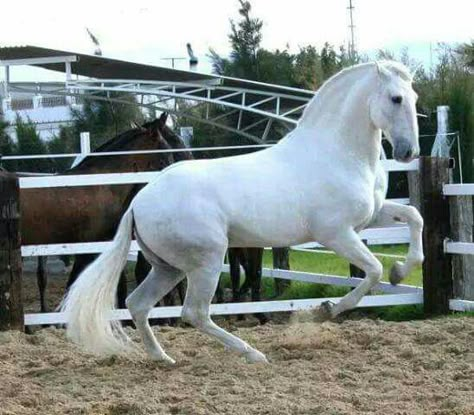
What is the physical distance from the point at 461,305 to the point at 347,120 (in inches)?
96.2

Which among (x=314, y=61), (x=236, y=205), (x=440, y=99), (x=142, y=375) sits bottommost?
(x=142, y=375)

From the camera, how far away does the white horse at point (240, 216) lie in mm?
5660

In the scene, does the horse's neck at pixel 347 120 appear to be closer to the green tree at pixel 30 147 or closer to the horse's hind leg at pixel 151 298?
the horse's hind leg at pixel 151 298

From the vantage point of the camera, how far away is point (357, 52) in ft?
87.1

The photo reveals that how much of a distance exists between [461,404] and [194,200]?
2.09 metres

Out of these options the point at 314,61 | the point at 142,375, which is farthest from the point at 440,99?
the point at 142,375

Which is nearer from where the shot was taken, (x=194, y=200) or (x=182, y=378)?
(x=182, y=378)

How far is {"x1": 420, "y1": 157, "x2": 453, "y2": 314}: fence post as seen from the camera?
788 centimetres

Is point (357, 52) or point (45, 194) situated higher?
point (357, 52)

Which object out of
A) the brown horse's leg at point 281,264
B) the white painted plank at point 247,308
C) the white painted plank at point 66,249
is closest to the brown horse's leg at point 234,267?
the brown horse's leg at point 281,264

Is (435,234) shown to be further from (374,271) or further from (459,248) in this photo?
(374,271)

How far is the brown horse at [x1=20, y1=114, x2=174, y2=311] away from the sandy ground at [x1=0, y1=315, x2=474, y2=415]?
87.7 inches

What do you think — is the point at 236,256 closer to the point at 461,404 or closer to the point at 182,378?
the point at 182,378

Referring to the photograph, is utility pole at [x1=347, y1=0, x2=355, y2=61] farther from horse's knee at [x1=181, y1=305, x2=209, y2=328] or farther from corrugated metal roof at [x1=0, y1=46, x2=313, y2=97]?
horse's knee at [x1=181, y1=305, x2=209, y2=328]
